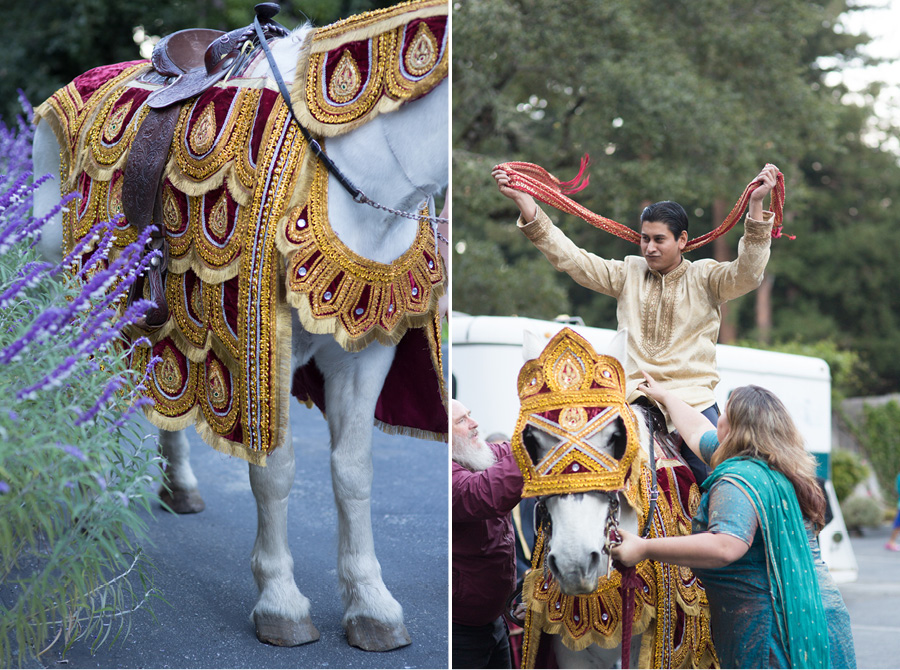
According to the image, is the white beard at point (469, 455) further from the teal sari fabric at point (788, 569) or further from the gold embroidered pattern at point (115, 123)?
the gold embroidered pattern at point (115, 123)

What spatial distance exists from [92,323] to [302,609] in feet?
3.71

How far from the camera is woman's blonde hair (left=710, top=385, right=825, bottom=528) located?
78.2 inches

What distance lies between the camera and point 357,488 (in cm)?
269

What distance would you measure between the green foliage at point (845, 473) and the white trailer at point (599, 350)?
6337 millimetres

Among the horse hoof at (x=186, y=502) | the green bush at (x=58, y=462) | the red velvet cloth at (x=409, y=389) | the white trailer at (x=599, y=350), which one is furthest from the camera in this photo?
the white trailer at (x=599, y=350)

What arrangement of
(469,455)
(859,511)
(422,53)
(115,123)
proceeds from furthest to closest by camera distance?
(859,511), (115,123), (469,455), (422,53)

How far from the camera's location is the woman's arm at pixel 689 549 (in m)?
1.78

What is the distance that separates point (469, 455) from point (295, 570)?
118 cm

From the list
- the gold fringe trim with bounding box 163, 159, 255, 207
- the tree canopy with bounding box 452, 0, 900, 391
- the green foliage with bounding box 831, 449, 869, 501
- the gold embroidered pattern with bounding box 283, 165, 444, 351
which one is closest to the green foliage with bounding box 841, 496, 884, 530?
the green foliage with bounding box 831, 449, 869, 501

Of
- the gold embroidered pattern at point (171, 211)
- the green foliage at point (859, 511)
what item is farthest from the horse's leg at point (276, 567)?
the green foliage at point (859, 511)

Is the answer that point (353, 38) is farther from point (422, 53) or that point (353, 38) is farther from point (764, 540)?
point (764, 540)

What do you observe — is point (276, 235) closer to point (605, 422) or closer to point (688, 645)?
point (605, 422)

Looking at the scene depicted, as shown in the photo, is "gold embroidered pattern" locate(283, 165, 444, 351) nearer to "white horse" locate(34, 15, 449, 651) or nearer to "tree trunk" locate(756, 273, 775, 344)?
"white horse" locate(34, 15, 449, 651)

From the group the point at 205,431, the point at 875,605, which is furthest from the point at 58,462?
the point at 875,605
